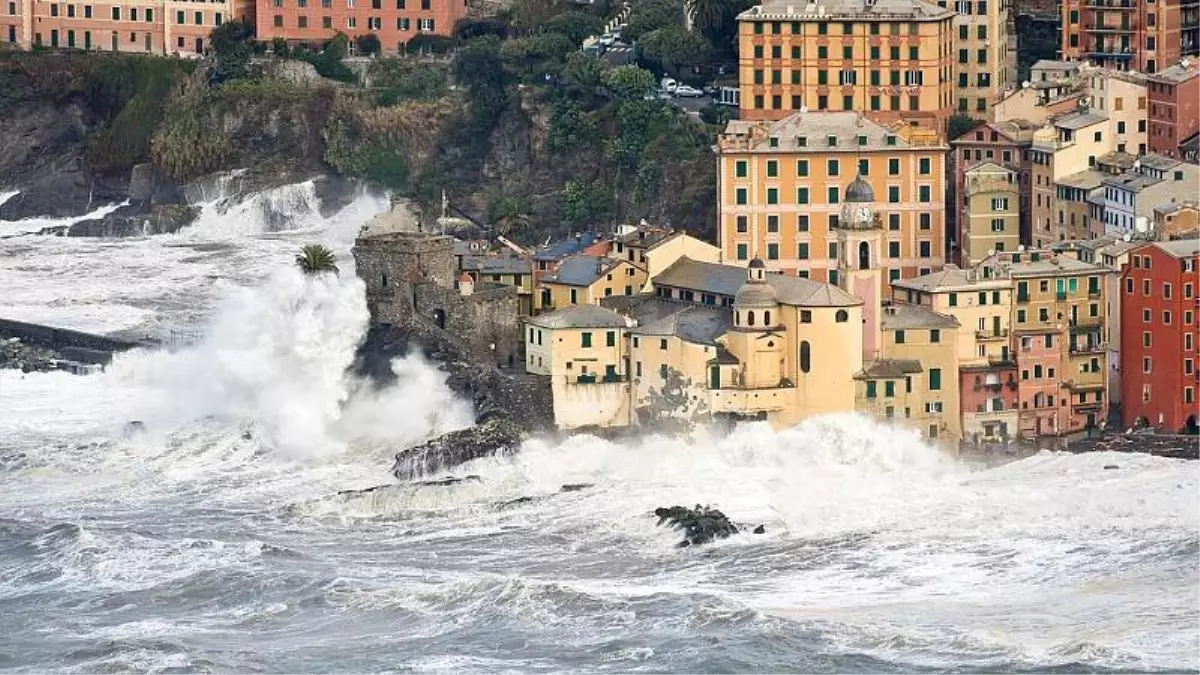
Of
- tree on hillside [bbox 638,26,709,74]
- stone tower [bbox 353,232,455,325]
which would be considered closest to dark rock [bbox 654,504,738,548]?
stone tower [bbox 353,232,455,325]

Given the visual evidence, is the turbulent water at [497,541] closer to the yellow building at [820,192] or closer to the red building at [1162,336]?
the red building at [1162,336]

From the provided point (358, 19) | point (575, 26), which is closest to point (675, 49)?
point (575, 26)

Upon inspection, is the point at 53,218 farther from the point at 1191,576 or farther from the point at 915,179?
the point at 1191,576

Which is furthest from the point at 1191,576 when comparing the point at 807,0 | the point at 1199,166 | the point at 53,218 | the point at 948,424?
the point at 53,218

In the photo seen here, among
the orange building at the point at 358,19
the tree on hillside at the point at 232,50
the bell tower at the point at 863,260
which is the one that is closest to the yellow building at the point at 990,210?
the bell tower at the point at 863,260

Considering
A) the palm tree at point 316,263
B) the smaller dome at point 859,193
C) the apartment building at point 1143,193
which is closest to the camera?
the smaller dome at point 859,193
